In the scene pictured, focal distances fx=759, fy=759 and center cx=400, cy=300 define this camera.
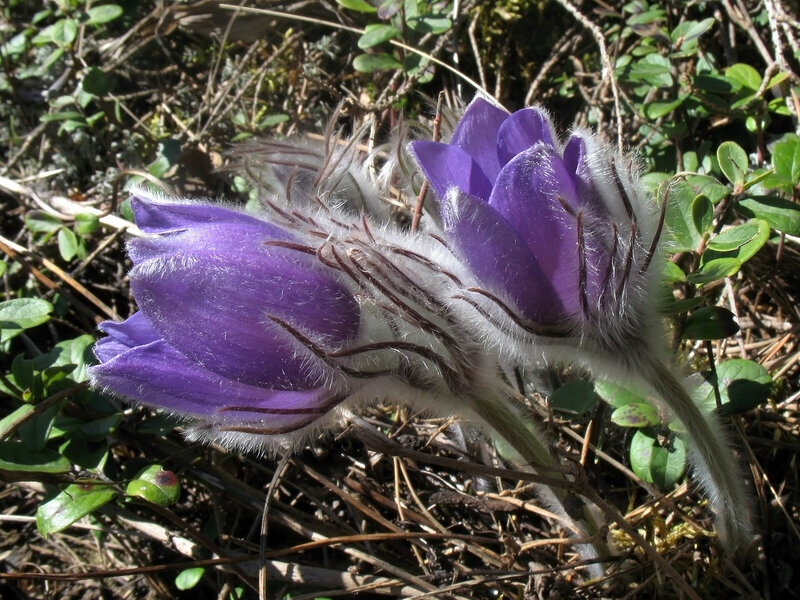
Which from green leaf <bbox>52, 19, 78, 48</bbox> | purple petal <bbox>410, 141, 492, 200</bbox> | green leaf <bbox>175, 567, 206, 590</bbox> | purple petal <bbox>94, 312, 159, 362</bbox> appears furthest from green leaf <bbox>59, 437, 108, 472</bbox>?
green leaf <bbox>52, 19, 78, 48</bbox>

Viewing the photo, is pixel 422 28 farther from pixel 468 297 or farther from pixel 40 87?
pixel 40 87

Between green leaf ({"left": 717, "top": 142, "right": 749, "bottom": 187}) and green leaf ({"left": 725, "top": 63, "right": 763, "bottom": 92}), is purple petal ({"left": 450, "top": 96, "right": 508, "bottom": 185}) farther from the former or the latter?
green leaf ({"left": 725, "top": 63, "right": 763, "bottom": 92})

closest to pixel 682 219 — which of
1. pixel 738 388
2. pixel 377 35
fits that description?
pixel 738 388

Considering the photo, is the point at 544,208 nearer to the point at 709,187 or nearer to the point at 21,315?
the point at 709,187

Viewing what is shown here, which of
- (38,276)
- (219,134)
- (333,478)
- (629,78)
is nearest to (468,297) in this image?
(333,478)

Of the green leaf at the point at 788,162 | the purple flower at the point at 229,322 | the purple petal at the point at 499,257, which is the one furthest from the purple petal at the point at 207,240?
the green leaf at the point at 788,162

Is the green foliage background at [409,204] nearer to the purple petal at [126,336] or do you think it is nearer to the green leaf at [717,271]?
the green leaf at [717,271]

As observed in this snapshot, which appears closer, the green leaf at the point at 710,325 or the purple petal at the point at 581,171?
the purple petal at the point at 581,171
